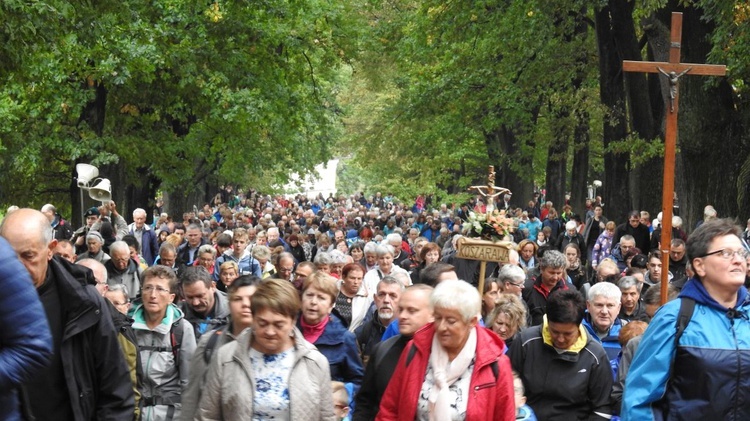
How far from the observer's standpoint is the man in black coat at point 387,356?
20.2 ft

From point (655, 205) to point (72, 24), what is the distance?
14236 millimetres

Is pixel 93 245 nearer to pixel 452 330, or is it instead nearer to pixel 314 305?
pixel 314 305

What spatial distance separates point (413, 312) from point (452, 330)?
1.03 m

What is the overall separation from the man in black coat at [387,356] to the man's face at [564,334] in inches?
38.0

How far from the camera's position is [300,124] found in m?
29.7

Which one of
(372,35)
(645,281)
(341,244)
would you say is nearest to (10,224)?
(645,281)

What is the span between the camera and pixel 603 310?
351 inches

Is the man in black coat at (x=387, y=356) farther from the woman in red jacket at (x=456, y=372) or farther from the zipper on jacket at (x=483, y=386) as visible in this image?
the zipper on jacket at (x=483, y=386)

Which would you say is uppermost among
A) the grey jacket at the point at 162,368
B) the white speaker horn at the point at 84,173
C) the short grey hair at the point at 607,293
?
the white speaker horn at the point at 84,173

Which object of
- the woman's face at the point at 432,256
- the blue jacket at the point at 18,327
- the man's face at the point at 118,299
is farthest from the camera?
the woman's face at the point at 432,256

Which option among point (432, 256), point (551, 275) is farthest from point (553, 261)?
point (432, 256)

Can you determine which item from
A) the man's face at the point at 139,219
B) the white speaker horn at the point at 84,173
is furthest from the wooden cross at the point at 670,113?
the white speaker horn at the point at 84,173

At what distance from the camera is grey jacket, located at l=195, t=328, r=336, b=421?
541cm

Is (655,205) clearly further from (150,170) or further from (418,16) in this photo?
(150,170)
